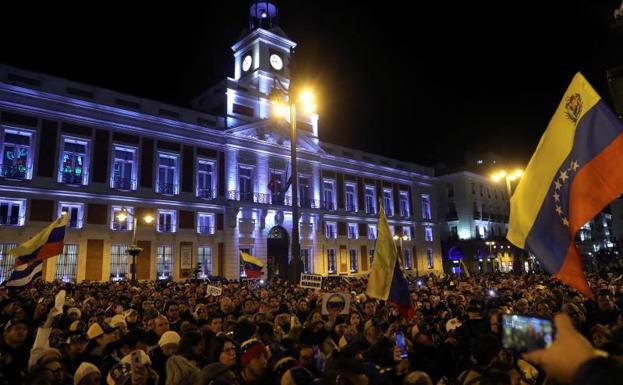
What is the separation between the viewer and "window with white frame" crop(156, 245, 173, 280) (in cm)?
3102

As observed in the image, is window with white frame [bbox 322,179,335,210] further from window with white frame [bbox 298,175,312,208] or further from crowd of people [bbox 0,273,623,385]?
crowd of people [bbox 0,273,623,385]

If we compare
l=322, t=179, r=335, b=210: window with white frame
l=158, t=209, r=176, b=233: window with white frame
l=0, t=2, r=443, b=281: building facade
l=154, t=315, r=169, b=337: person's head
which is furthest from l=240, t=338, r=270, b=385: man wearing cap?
l=322, t=179, r=335, b=210: window with white frame

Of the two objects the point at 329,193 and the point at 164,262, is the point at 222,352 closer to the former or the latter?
the point at 164,262

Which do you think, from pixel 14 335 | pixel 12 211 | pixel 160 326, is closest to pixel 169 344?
pixel 160 326

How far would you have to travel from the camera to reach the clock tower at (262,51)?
40625 millimetres

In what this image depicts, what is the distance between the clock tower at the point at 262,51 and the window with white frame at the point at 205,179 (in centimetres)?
874

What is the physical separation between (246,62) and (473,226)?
35670 millimetres

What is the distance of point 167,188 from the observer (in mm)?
32812

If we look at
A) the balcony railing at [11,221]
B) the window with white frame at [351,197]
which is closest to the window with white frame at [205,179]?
the balcony railing at [11,221]

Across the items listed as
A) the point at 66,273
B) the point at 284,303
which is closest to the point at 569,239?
the point at 284,303

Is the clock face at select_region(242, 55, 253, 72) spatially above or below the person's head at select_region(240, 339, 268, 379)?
above

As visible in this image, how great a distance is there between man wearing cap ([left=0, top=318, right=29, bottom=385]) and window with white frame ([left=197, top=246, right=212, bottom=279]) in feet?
Result: 90.0

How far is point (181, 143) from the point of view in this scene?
112ft

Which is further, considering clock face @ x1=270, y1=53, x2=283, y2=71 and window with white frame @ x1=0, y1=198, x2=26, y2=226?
clock face @ x1=270, y1=53, x2=283, y2=71
